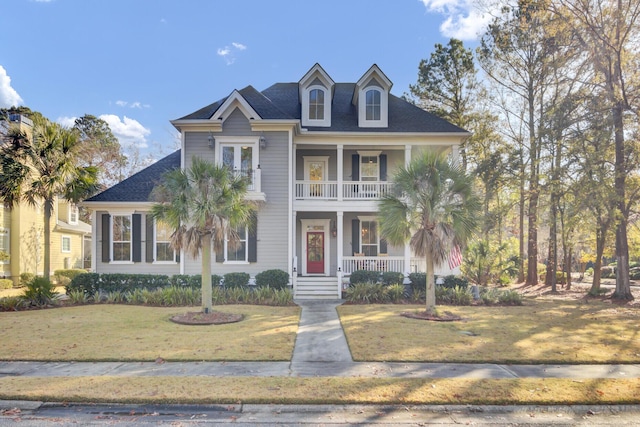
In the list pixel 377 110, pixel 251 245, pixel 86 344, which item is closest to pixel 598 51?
pixel 377 110

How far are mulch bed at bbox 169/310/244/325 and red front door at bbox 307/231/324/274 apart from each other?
7257 millimetres

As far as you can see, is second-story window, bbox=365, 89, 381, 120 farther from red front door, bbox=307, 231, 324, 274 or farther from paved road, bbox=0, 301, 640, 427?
paved road, bbox=0, 301, 640, 427

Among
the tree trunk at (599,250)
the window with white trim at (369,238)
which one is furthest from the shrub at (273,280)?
the tree trunk at (599,250)

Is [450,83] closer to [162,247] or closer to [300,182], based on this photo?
[300,182]

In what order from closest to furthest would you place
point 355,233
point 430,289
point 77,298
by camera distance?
point 430,289 < point 77,298 < point 355,233

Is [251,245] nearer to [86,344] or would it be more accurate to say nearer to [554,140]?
[86,344]

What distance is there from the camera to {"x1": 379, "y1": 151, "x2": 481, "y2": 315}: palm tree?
447 inches

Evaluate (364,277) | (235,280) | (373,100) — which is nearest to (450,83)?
(373,100)

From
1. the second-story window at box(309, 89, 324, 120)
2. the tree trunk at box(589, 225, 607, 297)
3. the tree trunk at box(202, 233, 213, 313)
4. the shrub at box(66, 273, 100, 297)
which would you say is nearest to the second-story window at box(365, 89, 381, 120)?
the second-story window at box(309, 89, 324, 120)

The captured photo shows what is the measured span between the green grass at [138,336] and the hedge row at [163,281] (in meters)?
2.37

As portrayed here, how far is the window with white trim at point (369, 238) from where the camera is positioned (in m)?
18.5

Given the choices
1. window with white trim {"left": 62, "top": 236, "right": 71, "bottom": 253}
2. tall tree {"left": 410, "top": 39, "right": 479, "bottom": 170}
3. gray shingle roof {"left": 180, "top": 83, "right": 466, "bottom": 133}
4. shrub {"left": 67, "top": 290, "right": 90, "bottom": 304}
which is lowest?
shrub {"left": 67, "top": 290, "right": 90, "bottom": 304}

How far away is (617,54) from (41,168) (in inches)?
838

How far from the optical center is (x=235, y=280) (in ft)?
49.6
